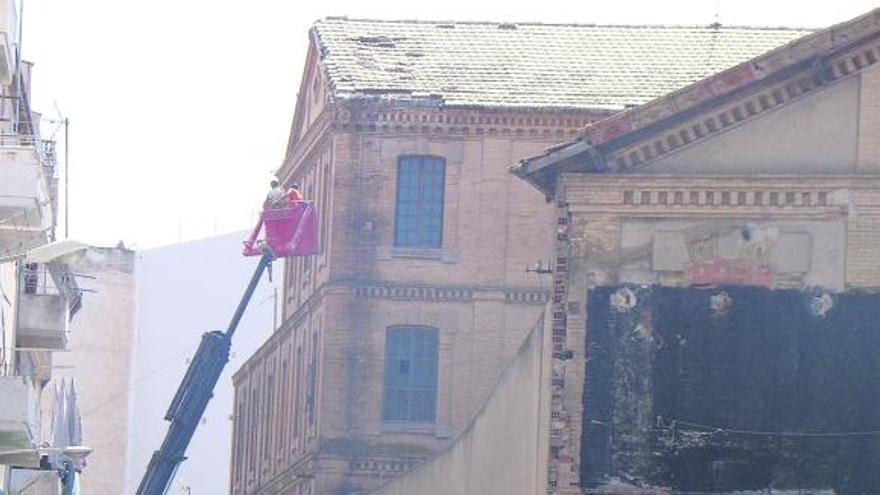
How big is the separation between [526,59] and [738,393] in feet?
80.2

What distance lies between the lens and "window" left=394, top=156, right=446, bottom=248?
2366 inches

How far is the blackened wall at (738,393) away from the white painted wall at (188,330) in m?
63.2

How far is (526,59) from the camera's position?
204 feet

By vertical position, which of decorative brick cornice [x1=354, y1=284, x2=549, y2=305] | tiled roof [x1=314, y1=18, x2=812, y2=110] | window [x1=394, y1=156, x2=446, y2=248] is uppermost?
tiled roof [x1=314, y1=18, x2=812, y2=110]

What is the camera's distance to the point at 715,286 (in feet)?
127

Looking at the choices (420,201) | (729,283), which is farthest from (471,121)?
(729,283)

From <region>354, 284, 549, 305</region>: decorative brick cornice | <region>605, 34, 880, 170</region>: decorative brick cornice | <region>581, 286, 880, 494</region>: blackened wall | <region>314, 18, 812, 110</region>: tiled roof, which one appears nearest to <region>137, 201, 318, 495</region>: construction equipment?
<region>581, 286, 880, 494</region>: blackened wall

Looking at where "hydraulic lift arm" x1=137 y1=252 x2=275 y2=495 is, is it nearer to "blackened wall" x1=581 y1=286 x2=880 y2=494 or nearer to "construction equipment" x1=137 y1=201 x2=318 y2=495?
"construction equipment" x1=137 y1=201 x2=318 y2=495

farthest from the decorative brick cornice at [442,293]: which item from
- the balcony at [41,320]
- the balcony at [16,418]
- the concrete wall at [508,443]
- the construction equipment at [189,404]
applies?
the balcony at [16,418]

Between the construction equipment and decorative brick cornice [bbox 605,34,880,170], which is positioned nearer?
decorative brick cornice [bbox 605,34,880,170]

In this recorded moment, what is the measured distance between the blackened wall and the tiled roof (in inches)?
797

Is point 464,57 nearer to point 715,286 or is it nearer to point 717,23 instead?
point 717,23

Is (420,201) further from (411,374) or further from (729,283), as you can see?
(729,283)

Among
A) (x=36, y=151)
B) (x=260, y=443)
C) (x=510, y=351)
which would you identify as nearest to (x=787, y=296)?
(x=36, y=151)
